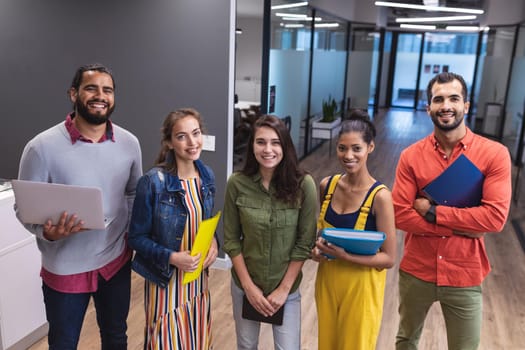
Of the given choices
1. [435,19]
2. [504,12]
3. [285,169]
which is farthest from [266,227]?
[435,19]

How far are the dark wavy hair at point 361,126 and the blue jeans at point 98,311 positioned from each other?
3.76 feet

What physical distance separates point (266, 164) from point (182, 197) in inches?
14.2

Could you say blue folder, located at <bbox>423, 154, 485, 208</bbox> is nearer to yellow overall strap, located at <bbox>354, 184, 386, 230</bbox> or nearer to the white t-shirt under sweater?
yellow overall strap, located at <bbox>354, 184, 386, 230</bbox>

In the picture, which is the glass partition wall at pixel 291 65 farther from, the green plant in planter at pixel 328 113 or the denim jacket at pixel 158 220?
the denim jacket at pixel 158 220

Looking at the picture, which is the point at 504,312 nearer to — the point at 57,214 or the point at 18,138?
the point at 57,214

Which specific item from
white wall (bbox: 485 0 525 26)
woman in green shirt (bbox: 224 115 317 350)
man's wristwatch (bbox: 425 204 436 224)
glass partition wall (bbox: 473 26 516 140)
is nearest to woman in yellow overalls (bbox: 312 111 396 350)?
woman in green shirt (bbox: 224 115 317 350)

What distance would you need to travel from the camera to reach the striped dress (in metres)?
1.83

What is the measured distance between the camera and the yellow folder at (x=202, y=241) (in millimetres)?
1699

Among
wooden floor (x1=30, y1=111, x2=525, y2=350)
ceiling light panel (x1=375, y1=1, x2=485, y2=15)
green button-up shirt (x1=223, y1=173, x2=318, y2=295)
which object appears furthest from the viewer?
ceiling light panel (x1=375, y1=1, x2=485, y2=15)

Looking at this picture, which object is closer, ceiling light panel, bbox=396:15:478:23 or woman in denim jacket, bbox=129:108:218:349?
woman in denim jacket, bbox=129:108:218:349

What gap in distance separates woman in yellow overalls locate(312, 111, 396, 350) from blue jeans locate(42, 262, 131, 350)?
2.90ft

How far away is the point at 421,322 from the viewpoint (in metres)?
2.11

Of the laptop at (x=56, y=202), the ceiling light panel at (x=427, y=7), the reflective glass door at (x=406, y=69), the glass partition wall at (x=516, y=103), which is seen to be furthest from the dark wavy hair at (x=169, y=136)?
the reflective glass door at (x=406, y=69)

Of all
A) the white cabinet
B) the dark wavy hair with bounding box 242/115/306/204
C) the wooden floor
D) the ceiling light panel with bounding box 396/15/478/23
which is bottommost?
the wooden floor
